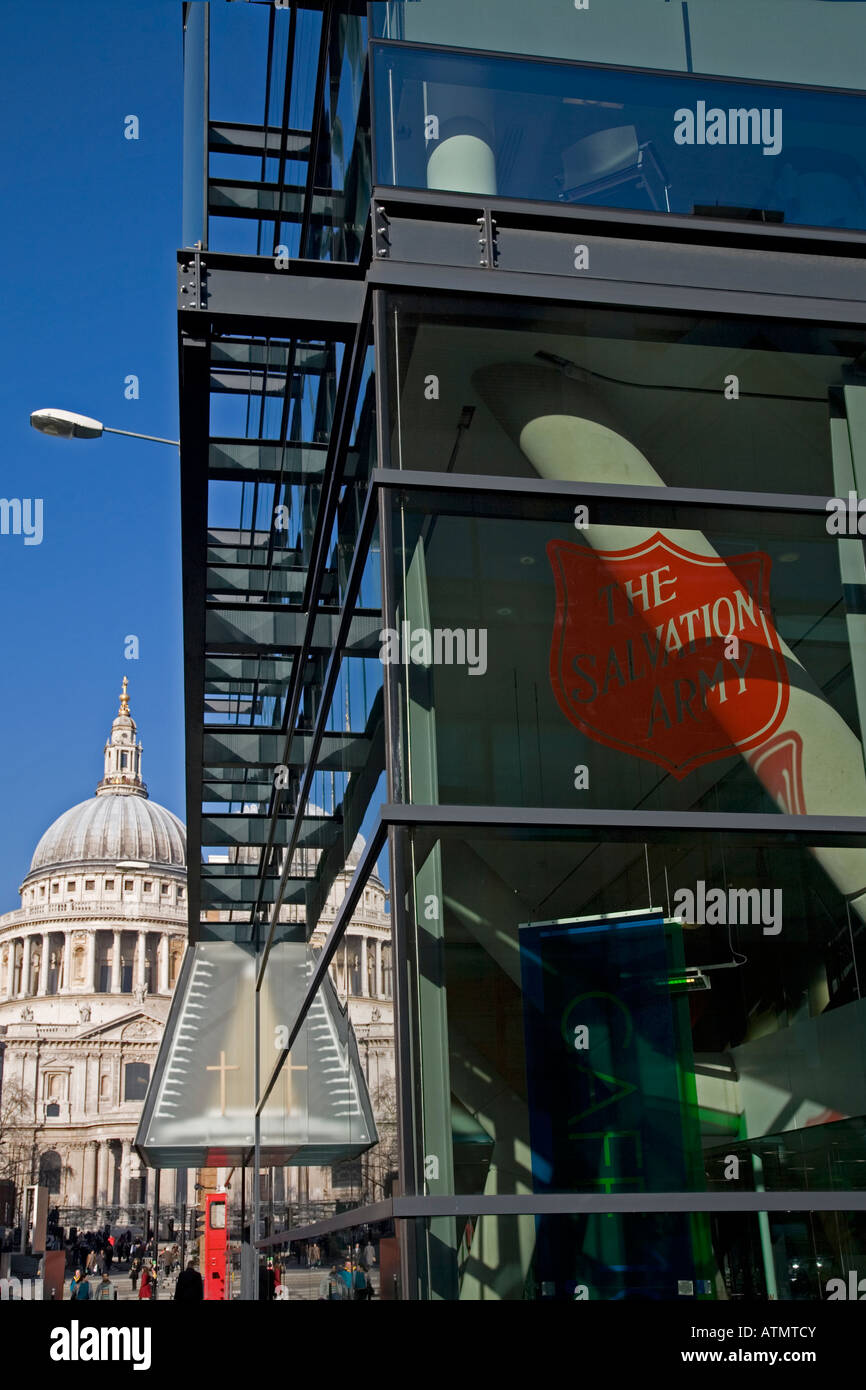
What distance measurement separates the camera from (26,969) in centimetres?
15062

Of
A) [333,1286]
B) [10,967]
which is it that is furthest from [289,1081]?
[10,967]

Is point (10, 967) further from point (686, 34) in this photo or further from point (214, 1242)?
point (686, 34)

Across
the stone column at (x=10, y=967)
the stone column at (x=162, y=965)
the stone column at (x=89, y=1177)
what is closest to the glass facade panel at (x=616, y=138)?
the stone column at (x=89, y=1177)

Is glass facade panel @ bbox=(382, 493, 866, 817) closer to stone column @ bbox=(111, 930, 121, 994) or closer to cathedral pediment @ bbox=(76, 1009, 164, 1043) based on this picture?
cathedral pediment @ bbox=(76, 1009, 164, 1043)

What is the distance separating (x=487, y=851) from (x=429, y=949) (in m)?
0.58

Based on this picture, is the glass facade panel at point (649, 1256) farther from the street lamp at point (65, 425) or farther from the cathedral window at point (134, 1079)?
the cathedral window at point (134, 1079)

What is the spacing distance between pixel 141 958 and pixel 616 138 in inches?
5817

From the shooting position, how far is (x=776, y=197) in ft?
29.0

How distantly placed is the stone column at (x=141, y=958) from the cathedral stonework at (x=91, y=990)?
0.34 feet

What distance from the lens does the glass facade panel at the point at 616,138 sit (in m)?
8.40

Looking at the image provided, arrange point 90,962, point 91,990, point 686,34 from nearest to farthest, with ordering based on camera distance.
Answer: point 686,34, point 91,990, point 90,962

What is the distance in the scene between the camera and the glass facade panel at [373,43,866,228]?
8.40 metres

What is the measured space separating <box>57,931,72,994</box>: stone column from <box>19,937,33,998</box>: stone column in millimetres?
3762
